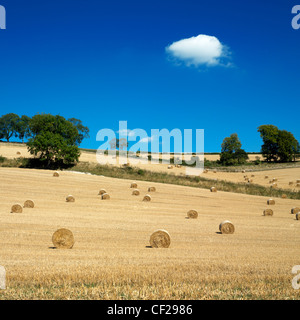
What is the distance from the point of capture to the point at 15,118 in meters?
103

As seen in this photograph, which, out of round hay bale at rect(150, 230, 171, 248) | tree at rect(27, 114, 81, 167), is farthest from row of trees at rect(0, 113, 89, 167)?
round hay bale at rect(150, 230, 171, 248)

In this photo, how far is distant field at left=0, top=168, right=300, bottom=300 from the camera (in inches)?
264

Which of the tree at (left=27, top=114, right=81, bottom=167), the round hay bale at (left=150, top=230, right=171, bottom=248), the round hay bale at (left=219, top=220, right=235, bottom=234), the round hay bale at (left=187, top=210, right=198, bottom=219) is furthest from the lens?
the tree at (left=27, top=114, right=81, bottom=167)

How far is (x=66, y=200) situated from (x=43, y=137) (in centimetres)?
2797

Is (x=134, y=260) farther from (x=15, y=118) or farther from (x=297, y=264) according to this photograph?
(x=15, y=118)

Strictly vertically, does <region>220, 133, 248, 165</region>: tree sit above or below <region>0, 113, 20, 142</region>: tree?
below

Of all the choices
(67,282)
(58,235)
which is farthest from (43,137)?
(67,282)

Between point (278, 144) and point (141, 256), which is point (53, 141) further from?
point (278, 144)

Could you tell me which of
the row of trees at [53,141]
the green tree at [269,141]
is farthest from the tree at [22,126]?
the green tree at [269,141]

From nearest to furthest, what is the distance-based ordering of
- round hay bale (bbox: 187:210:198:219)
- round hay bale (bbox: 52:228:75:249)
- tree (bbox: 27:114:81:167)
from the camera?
round hay bale (bbox: 52:228:75:249), round hay bale (bbox: 187:210:198:219), tree (bbox: 27:114:81:167)

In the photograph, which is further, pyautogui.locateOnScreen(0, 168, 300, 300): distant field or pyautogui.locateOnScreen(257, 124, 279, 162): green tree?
pyautogui.locateOnScreen(257, 124, 279, 162): green tree

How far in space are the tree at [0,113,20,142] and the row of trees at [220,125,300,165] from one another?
6517 cm

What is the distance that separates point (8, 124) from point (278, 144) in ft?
267

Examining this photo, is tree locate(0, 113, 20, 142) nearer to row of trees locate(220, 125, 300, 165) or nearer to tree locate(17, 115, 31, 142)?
tree locate(17, 115, 31, 142)
